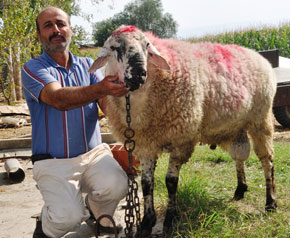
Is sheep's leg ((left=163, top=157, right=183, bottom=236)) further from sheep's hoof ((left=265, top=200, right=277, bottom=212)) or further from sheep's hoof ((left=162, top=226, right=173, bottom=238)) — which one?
sheep's hoof ((left=265, top=200, right=277, bottom=212))

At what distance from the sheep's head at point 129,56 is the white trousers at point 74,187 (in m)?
0.78

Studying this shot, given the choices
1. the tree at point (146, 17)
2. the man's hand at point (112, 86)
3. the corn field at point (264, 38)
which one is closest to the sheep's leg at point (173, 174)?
the man's hand at point (112, 86)

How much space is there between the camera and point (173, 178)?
2896 mm

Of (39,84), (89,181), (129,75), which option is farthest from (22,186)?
(129,75)

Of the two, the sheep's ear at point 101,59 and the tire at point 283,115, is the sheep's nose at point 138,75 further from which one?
the tire at point 283,115

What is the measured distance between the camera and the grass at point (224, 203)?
2713 millimetres

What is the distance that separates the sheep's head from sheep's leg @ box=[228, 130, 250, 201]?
1.37 m

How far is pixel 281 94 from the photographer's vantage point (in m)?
7.17

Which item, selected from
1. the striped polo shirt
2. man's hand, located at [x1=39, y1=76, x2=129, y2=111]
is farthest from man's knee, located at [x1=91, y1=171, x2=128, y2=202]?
man's hand, located at [x1=39, y1=76, x2=129, y2=111]

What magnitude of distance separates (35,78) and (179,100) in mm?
1142

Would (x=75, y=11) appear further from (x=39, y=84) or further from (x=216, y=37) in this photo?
(x=39, y=84)

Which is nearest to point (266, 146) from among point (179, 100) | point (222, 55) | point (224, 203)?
point (224, 203)

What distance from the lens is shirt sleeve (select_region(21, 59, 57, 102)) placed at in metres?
2.68

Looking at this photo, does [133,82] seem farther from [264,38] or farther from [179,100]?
[264,38]
